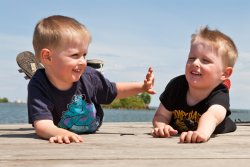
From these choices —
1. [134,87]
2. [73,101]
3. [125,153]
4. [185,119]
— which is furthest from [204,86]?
[125,153]

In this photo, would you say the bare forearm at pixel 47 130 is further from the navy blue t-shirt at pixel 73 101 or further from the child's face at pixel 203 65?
the child's face at pixel 203 65

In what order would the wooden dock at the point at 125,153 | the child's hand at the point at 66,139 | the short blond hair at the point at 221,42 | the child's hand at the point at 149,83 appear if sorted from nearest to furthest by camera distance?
the wooden dock at the point at 125,153
the child's hand at the point at 66,139
the short blond hair at the point at 221,42
the child's hand at the point at 149,83

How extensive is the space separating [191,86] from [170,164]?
70.6 inches

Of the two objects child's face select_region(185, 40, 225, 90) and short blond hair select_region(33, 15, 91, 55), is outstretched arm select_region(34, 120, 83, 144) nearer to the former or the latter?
short blond hair select_region(33, 15, 91, 55)

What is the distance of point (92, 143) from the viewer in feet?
9.48

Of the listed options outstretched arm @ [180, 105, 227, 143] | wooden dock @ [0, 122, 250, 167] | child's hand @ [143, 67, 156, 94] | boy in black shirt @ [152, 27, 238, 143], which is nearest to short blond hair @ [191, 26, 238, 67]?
boy in black shirt @ [152, 27, 238, 143]

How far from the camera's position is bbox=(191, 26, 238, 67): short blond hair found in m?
3.67

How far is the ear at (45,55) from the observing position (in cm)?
360

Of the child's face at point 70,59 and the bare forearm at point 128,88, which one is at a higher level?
the child's face at point 70,59

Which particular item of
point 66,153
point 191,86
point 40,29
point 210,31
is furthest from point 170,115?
point 66,153

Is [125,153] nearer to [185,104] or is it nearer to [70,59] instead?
[70,59]

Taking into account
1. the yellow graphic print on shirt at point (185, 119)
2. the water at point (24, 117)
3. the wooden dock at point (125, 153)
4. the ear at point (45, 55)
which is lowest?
the water at point (24, 117)

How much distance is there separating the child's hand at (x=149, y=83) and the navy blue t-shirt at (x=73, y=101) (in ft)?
0.92

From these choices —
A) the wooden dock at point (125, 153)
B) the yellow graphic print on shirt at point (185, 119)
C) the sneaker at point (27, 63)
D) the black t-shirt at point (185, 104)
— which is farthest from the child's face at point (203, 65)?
the sneaker at point (27, 63)
